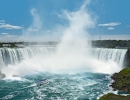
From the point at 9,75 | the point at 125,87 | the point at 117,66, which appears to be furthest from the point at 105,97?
the point at 117,66

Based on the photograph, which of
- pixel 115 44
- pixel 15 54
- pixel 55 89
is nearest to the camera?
pixel 55 89

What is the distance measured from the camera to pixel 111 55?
100.0ft

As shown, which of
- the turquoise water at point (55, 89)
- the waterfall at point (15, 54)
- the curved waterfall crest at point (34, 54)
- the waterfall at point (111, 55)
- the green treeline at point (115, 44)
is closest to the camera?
the turquoise water at point (55, 89)

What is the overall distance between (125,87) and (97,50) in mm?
16618

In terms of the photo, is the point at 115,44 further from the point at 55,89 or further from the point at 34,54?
the point at 55,89

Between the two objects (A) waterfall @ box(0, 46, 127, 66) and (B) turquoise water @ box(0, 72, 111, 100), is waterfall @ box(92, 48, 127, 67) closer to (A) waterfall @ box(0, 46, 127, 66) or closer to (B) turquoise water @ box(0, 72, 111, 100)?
(A) waterfall @ box(0, 46, 127, 66)

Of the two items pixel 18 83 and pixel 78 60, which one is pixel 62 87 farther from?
pixel 78 60

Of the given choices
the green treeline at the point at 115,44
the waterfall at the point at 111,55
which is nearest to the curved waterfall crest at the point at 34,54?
the waterfall at the point at 111,55

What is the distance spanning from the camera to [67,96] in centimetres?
1545

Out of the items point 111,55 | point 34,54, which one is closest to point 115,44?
point 111,55

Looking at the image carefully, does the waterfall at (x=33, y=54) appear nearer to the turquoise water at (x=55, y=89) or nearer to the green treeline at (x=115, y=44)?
the turquoise water at (x=55, y=89)

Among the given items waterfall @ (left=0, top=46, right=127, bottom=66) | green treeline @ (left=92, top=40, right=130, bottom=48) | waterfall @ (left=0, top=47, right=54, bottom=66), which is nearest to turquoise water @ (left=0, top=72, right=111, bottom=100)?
waterfall @ (left=0, top=47, right=54, bottom=66)

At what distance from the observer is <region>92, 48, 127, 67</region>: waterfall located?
93.6 ft

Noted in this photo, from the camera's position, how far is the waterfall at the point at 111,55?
2853 centimetres
